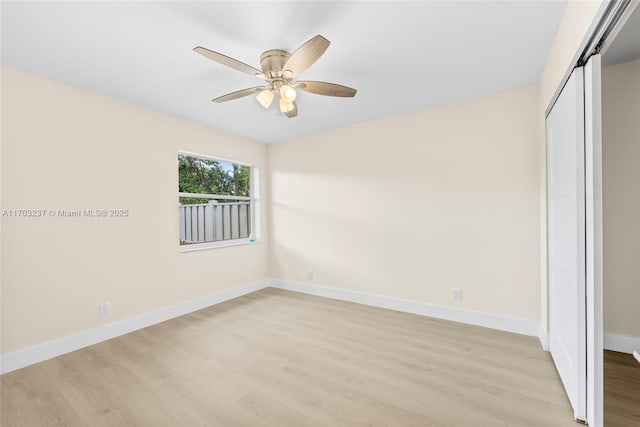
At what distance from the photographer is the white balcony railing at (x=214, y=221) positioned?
3.66 metres

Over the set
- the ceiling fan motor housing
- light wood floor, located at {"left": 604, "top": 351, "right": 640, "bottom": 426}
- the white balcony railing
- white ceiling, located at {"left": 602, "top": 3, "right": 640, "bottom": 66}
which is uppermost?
Result: white ceiling, located at {"left": 602, "top": 3, "right": 640, "bottom": 66}

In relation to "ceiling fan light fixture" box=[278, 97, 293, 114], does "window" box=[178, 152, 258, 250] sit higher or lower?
lower

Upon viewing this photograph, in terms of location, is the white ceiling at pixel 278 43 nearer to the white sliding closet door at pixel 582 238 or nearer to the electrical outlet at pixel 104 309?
the white sliding closet door at pixel 582 238

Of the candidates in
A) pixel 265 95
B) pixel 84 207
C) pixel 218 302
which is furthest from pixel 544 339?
pixel 84 207

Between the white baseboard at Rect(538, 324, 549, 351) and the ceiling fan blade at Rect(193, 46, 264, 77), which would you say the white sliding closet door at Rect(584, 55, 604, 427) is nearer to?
the white baseboard at Rect(538, 324, 549, 351)

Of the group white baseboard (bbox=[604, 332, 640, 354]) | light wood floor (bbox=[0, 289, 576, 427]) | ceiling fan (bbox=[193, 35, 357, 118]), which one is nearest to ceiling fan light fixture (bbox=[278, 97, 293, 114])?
ceiling fan (bbox=[193, 35, 357, 118])

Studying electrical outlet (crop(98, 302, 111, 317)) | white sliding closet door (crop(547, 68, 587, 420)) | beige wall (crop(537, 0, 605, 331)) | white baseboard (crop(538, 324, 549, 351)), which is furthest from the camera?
electrical outlet (crop(98, 302, 111, 317))

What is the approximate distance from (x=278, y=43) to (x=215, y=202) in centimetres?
262

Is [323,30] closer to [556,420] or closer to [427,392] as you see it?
[427,392]

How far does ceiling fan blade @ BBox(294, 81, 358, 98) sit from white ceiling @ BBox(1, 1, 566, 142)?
0.23 m

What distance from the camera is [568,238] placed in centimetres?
173

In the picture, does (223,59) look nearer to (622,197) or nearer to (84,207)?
(84,207)

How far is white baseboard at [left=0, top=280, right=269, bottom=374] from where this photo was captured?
221cm

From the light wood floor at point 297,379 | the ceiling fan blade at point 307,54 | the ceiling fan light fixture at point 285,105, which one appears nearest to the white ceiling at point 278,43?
the ceiling fan blade at point 307,54
